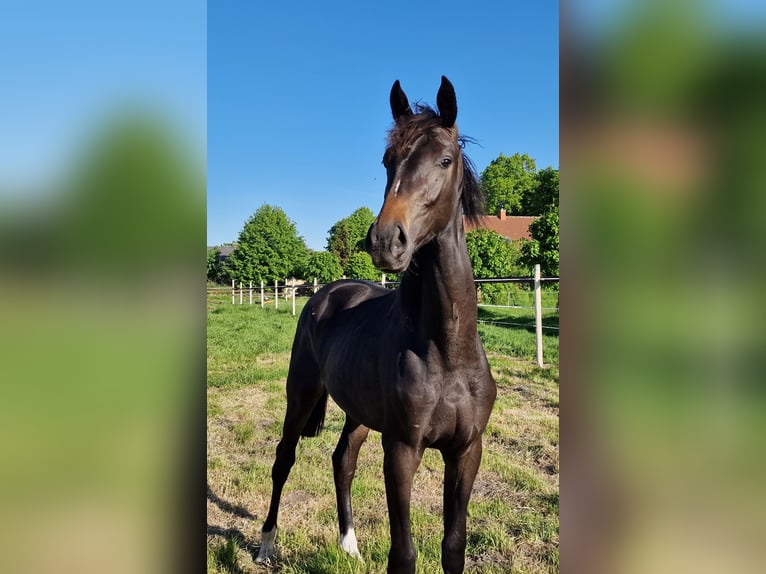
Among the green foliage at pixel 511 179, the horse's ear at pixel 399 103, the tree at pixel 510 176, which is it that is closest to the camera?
the horse's ear at pixel 399 103

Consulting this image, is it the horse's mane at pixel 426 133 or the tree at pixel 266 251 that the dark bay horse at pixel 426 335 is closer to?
the horse's mane at pixel 426 133

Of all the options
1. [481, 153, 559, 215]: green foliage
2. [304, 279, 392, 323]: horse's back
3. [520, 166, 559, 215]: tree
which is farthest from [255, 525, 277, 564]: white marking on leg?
[481, 153, 559, 215]: green foliage

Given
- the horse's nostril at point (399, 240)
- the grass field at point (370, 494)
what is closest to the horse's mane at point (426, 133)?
the horse's nostril at point (399, 240)

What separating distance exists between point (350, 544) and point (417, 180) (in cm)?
260

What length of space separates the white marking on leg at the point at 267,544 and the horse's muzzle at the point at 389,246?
257cm

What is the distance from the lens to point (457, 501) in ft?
7.66

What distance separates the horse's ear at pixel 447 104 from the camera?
6.47 ft

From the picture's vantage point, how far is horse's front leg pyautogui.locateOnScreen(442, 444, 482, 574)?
2295mm

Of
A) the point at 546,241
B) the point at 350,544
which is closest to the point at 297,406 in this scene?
the point at 350,544
